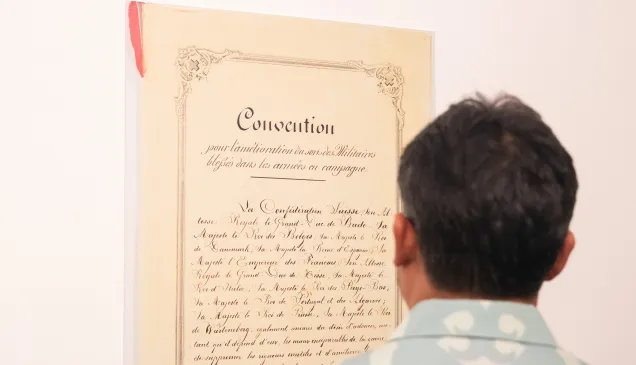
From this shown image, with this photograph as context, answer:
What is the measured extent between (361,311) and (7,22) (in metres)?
0.64

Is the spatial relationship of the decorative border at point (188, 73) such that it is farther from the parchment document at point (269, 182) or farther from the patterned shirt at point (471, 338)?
the patterned shirt at point (471, 338)

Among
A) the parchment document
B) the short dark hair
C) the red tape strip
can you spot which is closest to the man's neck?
the short dark hair

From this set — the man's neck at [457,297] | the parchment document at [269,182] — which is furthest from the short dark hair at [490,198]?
the parchment document at [269,182]

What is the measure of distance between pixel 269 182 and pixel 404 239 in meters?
0.39

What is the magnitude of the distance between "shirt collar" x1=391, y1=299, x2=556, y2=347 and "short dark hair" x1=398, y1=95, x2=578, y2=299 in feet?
0.08

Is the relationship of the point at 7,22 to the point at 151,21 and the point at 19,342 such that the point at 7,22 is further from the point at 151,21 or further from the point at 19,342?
the point at 19,342

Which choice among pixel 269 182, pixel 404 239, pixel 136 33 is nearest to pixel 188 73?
pixel 136 33

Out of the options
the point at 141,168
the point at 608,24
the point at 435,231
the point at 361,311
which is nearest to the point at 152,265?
the point at 141,168

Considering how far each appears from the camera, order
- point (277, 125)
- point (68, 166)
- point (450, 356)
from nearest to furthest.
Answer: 1. point (450, 356)
2. point (68, 166)
3. point (277, 125)

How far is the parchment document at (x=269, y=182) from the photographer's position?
964mm

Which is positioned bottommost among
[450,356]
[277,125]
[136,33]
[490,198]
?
[450,356]

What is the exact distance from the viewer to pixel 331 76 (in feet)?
3.49

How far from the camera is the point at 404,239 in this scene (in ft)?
2.19

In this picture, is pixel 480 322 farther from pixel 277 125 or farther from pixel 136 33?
pixel 136 33
